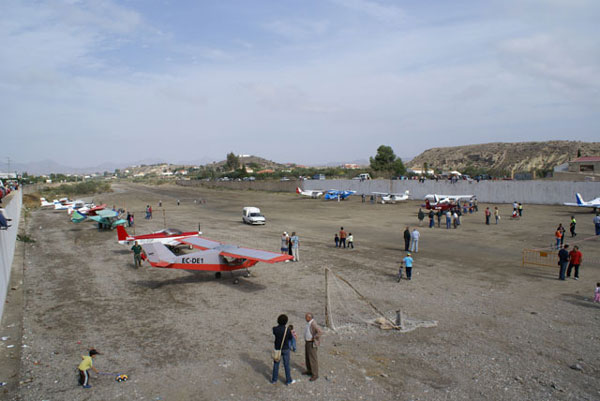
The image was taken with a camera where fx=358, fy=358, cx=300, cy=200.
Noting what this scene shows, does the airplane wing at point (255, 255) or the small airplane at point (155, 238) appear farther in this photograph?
the small airplane at point (155, 238)

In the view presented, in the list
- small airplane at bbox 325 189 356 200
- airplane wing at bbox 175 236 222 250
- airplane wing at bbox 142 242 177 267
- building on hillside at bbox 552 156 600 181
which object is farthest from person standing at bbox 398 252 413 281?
building on hillside at bbox 552 156 600 181

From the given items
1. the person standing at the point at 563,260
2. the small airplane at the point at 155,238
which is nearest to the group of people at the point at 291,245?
the small airplane at the point at 155,238

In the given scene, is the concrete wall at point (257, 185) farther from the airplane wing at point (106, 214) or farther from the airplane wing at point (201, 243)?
the airplane wing at point (201, 243)

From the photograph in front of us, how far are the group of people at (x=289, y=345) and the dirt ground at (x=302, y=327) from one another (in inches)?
11.9

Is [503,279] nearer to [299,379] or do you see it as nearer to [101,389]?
[299,379]

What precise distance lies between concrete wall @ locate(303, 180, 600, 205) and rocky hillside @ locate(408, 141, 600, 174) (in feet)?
182

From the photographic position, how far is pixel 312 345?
8.20 meters

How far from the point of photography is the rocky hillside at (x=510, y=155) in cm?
10944

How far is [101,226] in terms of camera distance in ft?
113

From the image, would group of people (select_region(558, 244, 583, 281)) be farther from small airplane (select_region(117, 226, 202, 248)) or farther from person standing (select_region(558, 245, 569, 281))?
small airplane (select_region(117, 226, 202, 248))

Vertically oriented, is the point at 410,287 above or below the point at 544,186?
below

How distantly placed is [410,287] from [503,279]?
14.9 feet

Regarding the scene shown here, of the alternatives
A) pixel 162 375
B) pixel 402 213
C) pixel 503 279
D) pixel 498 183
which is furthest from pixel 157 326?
pixel 498 183

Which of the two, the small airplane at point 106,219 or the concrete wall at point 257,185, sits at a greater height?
the concrete wall at point 257,185
